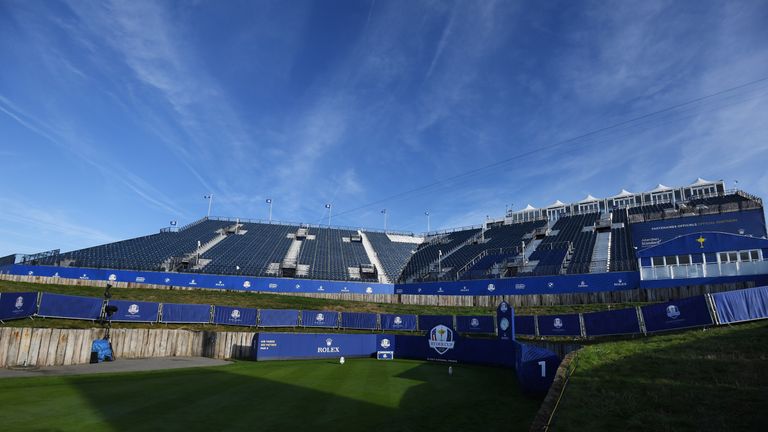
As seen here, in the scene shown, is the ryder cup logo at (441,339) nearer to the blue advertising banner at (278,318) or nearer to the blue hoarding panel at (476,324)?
the blue hoarding panel at (476,324)

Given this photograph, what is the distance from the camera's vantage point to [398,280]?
226 feet

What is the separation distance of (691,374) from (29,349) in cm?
3042

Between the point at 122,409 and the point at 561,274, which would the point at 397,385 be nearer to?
the point at 122,409

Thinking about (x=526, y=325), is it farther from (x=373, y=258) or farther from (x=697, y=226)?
(x=373, y=258)

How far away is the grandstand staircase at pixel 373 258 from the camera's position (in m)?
68.2

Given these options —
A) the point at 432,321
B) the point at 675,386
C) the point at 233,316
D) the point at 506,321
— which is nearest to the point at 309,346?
the point at 233,316

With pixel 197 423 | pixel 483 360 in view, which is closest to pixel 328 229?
pixel 483 360

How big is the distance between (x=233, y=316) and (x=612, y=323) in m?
27.6

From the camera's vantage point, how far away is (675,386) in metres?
12.3

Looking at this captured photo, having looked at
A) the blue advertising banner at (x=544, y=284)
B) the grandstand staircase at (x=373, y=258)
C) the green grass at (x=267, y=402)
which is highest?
the grandstand staircase at (x=373, y=258)

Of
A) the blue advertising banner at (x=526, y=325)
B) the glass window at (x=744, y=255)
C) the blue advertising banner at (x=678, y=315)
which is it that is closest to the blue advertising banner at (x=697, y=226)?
the glass window at (x=744, y=255)

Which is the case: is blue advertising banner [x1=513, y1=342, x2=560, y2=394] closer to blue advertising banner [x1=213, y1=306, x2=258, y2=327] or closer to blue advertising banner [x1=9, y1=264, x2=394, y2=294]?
blue advertising banner [x1=213, y1=306, x2=258, y2=327]

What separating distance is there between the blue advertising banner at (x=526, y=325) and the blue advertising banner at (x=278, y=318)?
18.0 m

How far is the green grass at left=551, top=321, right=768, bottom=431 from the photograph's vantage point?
33.0ft
